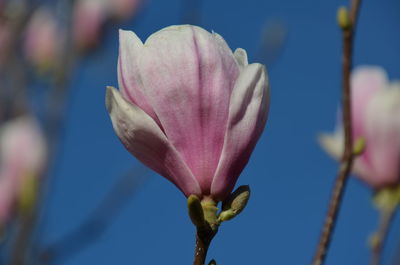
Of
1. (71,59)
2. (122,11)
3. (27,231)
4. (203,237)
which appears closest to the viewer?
(203,237)

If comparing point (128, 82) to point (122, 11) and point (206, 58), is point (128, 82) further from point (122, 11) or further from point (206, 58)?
point (122, 11)

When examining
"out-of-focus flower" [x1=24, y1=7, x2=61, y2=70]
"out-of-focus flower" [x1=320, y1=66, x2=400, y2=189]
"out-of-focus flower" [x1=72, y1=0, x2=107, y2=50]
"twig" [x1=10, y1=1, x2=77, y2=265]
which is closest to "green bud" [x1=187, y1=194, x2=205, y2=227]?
"out-of-focus flower" [x1=320, y1=66, x2=400, y2=189]

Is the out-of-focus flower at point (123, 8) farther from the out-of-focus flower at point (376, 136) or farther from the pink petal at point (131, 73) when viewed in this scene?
the pink petal at point (131, 73)

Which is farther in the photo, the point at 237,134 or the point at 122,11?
the point at 122,11

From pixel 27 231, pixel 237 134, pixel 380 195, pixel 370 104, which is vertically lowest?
pixel 27 231

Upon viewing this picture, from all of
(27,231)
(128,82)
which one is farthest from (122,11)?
(128,82)

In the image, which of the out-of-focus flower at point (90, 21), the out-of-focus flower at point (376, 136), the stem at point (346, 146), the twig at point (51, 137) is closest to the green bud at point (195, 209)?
the stem at point (346, 146)
